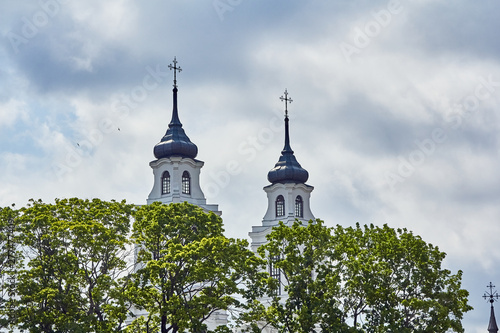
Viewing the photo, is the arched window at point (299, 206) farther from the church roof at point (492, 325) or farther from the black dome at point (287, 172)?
the church roof at point (492, 325)

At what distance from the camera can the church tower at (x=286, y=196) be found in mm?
78188

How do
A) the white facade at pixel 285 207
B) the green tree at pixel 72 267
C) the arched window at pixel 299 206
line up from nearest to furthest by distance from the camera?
the green tree at pixel 72 267, the white facade at pixel 285 207, the arched window at pixel 299 206

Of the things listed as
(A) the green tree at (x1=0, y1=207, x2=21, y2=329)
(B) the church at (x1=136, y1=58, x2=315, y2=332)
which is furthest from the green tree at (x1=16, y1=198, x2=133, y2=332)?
(B) the church at (x1=136, y1=58, x2=315, y2=332)

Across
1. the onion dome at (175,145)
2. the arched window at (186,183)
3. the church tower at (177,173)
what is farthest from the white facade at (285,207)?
the onion dome at (175,145)

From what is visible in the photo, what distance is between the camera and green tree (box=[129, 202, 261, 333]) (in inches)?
1783

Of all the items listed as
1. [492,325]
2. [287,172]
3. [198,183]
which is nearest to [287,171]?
[287,172]

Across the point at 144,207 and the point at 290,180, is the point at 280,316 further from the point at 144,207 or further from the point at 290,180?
the point at 290,180

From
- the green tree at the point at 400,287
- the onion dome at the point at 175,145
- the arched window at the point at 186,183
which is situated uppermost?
the onion dome at the point at 175,145

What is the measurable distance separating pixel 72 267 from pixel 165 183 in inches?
1069

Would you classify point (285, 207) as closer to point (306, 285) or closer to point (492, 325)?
point (492, 325)

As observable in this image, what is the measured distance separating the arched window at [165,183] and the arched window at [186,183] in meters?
1.01

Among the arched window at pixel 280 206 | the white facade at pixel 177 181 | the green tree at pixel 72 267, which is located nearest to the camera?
the green tree at pixel 72 267

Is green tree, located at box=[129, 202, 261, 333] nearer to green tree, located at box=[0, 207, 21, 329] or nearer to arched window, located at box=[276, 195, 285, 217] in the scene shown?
green tree, located at box=[0, 207, 21, 329]

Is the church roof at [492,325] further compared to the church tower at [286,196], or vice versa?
the church tower at [286,196]
